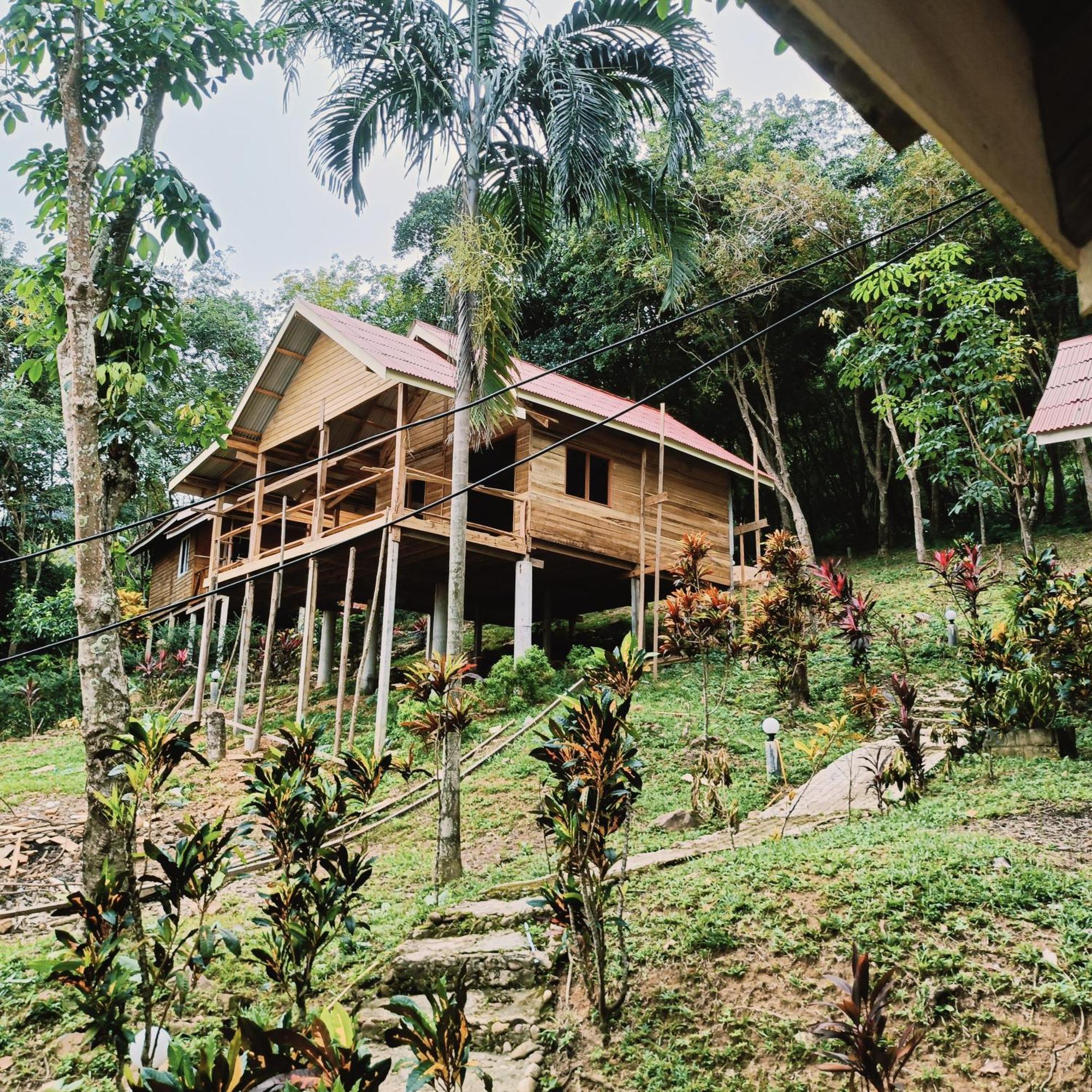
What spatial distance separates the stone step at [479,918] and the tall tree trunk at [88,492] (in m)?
2.18

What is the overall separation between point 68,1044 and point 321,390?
12073mm

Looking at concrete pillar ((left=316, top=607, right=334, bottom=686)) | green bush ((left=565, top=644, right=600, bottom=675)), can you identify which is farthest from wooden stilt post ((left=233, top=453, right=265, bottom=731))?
green bush ((left=565, top=644, right=600, bottom=675))

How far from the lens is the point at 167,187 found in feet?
21.5

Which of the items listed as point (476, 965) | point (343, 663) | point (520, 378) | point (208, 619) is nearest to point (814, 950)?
point (476, 965)

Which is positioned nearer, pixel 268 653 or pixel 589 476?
pixel 268 653

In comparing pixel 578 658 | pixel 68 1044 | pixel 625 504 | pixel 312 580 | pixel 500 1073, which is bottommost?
pixel 68 1044

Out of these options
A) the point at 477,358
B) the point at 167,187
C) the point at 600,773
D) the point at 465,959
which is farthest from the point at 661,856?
the point at 167,187

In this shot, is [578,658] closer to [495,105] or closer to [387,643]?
[387,643]

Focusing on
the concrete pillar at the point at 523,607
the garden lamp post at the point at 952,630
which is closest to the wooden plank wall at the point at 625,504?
the concrete pillar at the point at 523,607

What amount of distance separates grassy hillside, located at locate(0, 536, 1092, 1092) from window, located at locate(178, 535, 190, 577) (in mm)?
18957

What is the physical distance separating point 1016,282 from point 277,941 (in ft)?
46.8

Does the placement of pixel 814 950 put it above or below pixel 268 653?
below

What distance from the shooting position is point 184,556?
25.1 m

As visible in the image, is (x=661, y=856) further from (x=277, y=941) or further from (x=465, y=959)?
(x=277, y=941)
